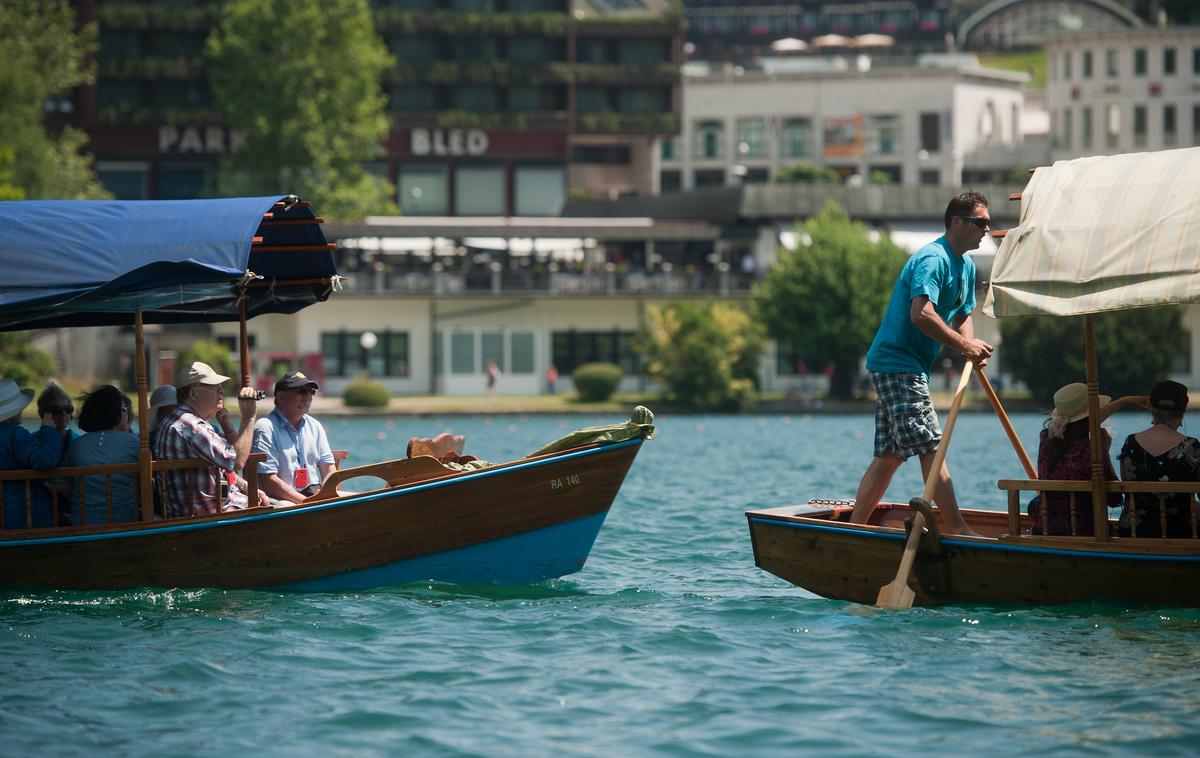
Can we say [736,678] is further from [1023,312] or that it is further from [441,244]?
[441,244]

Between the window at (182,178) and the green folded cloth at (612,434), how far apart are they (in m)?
69.6

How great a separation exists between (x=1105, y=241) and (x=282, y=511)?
6379 mm

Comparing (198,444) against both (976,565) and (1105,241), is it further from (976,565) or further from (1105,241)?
(1105,241)

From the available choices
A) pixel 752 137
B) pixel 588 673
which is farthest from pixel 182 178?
pixel 588 673

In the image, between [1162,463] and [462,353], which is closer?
[1162,463]

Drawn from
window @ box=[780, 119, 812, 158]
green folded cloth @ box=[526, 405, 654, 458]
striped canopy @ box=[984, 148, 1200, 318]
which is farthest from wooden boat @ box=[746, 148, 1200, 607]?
window @ box=[780, 119, 812, 158]

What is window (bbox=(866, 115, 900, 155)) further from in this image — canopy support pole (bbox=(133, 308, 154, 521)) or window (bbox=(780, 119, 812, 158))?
canopy support pole (bbox=(133, 308, 154, 521))

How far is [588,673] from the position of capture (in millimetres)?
11648

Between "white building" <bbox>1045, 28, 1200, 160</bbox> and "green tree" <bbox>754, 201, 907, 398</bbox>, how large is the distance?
4558 centimetres

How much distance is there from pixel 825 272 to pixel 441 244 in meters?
16.9

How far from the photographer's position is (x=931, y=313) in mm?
12516

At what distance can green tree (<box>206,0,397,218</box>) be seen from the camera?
7300cm

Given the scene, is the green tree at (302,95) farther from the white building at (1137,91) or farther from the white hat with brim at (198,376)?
the white hat with brim at (198,376)

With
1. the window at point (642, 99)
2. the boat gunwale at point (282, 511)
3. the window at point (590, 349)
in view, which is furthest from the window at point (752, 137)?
the boat gunwale at point (282, 511)
